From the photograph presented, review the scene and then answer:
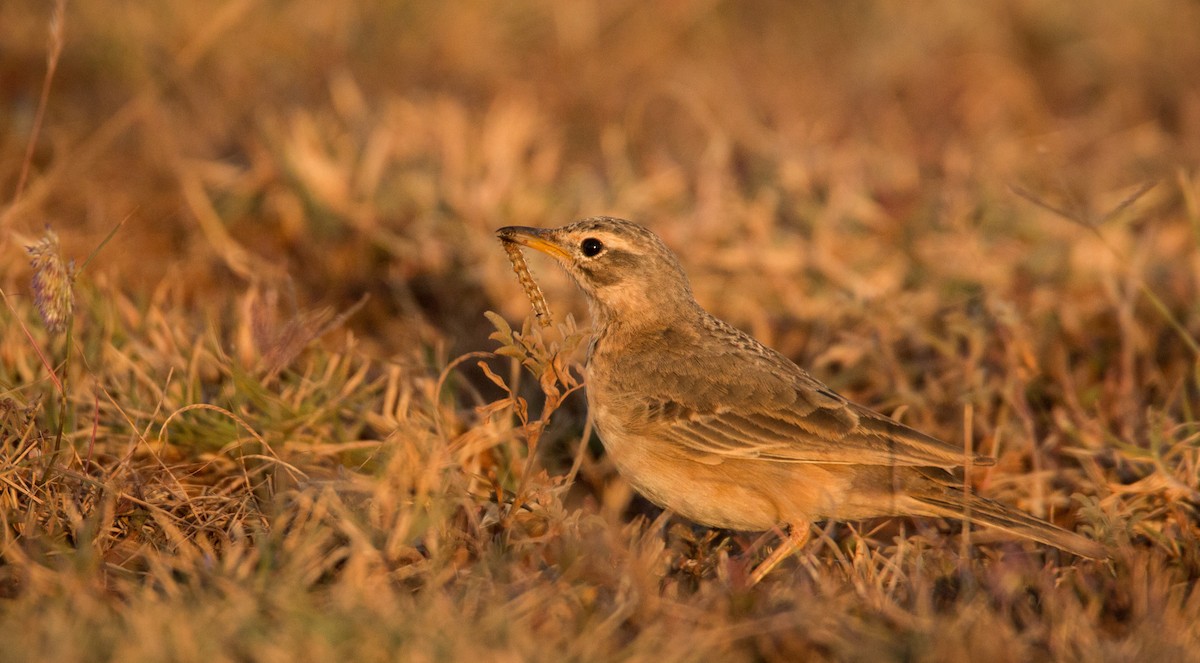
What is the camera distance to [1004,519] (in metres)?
4.56

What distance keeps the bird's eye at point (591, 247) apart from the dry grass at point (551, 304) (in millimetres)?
662

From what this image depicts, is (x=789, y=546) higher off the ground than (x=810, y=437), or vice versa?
(x=810, y=437)

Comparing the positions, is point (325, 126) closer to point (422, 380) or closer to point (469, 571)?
point (422, 380)

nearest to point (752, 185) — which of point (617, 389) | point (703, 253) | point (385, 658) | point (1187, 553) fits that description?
point (703, 253)

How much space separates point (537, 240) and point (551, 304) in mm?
1575

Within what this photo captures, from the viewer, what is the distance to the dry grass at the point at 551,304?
154 inches

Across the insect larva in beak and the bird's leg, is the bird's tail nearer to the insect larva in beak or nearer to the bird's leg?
the bird's leg

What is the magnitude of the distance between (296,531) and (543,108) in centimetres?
624

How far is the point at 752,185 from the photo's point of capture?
804 cm

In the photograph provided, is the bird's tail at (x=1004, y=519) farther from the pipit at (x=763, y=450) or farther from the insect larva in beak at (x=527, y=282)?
the insect larva in beak at (x=527, y=282)

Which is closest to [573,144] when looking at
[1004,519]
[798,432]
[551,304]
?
[551,304]

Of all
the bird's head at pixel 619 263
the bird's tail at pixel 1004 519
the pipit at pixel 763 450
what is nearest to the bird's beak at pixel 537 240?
the bird's head at pixel 619 263

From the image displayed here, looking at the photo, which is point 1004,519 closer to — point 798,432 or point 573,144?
point 798,432

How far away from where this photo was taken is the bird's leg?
469cm
